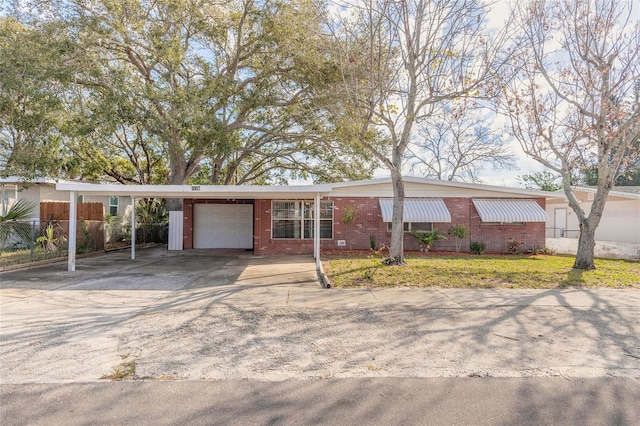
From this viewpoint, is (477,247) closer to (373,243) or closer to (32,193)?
(373,243)

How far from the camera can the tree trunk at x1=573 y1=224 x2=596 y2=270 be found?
1111cm

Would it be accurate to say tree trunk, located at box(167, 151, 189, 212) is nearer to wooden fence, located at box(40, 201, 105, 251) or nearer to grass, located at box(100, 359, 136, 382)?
wooden fence, located at box(40, 201, 105, 251)

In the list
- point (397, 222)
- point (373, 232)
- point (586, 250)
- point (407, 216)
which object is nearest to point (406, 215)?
point (407, 216)

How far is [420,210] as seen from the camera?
1515 cm

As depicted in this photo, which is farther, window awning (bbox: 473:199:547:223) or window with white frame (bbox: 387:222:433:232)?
window with white frame (bbox: 387:222:433:232)

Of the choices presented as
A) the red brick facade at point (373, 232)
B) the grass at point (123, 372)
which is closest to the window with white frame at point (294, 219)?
the red brick facade at point (373, 232)

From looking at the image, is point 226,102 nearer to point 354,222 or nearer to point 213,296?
point 354,222

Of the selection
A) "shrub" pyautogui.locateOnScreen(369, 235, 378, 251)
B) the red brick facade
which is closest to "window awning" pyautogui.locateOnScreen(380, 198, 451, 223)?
the red brick facade

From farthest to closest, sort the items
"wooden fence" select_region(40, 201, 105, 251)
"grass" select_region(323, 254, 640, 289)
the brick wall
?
1. the brick wall
2. "wooden fence" select_region(40, 201, 105, 251)
3. "grass" select_region(323, 254, 640, 289)

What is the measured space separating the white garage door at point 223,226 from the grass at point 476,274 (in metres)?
6.81

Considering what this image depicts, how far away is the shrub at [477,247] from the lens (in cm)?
1522

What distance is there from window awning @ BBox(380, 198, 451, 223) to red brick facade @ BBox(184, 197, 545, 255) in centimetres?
45

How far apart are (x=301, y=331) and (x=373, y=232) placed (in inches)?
414

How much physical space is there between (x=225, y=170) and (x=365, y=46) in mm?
13833
